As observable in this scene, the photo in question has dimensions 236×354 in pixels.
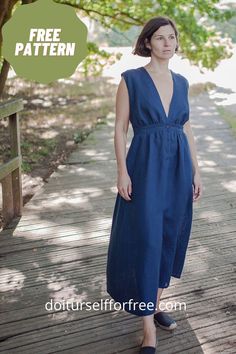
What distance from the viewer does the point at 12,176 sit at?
357cm

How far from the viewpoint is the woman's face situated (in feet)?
6.19

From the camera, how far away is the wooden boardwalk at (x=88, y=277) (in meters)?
2.16

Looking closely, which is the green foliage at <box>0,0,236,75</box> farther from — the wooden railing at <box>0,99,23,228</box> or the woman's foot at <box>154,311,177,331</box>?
the woman's foot at <box>154,311,177,331</box>

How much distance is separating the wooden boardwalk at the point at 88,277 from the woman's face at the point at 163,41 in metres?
1.35

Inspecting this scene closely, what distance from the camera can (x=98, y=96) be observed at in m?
10.2

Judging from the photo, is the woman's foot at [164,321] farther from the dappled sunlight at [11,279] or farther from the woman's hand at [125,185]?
the dappled sunlight at [11,279]

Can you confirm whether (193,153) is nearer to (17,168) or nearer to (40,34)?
(17,168)

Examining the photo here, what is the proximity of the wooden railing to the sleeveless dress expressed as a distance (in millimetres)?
1550

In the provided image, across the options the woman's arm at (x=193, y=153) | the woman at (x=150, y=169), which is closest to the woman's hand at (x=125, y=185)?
the woman at (x=150, y=169)

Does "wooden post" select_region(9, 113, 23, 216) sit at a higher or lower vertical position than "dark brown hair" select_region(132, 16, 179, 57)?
lower

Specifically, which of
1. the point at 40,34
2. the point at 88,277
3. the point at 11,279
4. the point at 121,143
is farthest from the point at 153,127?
the point at 40,34

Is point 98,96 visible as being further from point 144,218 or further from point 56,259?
point 144,218

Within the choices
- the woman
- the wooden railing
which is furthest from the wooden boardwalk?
the woman

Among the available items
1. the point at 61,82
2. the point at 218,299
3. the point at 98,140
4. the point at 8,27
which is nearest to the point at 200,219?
the point at 218,299
